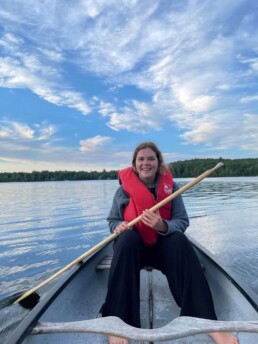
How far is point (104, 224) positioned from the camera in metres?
11.7

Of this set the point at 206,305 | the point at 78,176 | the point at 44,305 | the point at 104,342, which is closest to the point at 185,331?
the point at 206,305

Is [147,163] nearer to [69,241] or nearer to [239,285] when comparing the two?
[239,285]

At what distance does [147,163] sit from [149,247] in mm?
791

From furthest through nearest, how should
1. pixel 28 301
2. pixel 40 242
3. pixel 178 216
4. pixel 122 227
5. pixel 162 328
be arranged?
1. pixel 40 242
2. pixel 28 301
3. pixel 178 216
4. pixel 122 227
5. pixel 162 328

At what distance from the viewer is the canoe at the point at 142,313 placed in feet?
5.82

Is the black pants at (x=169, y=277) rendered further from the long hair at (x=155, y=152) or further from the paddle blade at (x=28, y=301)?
the paddle blade at (x=28, y=301)

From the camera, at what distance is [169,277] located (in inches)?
102

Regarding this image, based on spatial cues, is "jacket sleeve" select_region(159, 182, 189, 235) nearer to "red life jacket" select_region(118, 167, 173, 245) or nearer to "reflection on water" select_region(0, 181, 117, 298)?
"red life jacket" select_region(118, 167, 173, 245)

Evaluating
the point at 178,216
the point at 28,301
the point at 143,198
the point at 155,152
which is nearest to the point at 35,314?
the point at 143,198

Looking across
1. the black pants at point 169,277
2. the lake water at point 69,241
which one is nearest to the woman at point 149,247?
the black pants at point 169,277

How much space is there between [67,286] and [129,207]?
0.95 meters

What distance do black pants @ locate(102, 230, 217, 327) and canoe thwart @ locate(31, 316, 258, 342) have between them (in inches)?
17.3

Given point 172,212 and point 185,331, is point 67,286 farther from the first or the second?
point 185,331

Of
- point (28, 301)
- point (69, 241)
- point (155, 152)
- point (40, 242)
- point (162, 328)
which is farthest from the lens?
point (69, 241)
